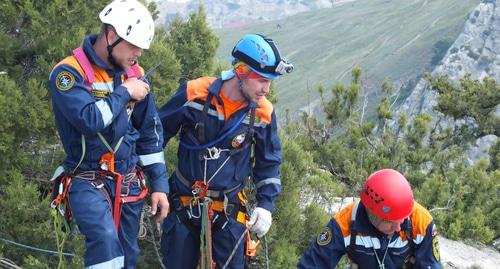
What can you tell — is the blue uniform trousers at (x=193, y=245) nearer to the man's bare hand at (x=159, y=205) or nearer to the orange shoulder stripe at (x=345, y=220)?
the man's bare hand at (x=159, y=205)

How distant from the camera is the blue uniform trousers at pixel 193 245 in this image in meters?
4.20

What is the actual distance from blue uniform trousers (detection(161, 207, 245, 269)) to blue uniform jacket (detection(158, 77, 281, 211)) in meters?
0.24

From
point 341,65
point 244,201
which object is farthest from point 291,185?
point 341,65

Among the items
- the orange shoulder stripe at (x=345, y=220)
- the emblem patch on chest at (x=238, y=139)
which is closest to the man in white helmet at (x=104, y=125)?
the emblem patch on chest at (x=238, y=139)

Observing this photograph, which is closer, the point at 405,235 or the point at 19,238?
the point at 405,235

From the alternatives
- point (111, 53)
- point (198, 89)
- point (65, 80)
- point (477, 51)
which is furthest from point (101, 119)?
point (477, 51)

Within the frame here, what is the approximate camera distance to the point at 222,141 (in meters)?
4.06

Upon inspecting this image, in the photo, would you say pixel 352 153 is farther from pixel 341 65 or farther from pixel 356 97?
pixel 341 65

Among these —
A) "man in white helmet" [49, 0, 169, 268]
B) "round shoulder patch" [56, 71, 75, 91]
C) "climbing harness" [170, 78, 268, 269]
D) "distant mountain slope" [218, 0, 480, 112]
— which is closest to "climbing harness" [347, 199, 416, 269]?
"climbing harness" [170, 78, 268, 269]

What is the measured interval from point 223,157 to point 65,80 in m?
1.27

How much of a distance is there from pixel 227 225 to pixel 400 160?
737cm

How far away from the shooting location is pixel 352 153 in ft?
35.6

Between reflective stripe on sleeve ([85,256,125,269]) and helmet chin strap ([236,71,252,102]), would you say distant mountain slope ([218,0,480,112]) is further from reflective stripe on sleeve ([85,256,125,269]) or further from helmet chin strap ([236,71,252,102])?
reflective stripe on sleeve ([85,256,125,269])

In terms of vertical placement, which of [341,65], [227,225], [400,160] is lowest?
[341,65]
